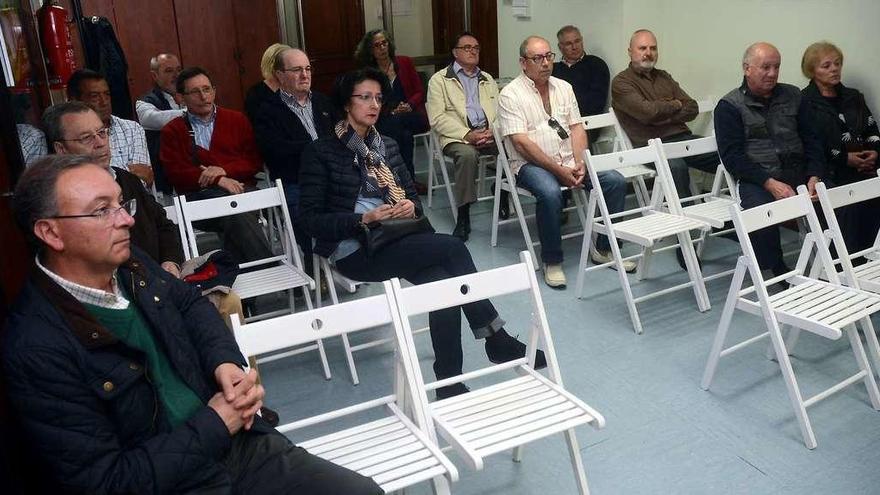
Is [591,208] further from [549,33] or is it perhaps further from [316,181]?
[549,33]

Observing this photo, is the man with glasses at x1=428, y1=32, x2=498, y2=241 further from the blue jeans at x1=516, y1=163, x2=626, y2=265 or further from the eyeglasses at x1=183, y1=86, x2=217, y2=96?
the eyeglasses at x1=183, y1=86, x2=217, y2=96

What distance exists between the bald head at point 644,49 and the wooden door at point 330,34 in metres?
3.61

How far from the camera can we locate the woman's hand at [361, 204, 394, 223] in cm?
293

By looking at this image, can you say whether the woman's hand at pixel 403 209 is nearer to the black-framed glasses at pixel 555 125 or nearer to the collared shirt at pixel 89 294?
the collared shirt at pixel 89 294

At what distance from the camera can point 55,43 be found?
3619 millimetres

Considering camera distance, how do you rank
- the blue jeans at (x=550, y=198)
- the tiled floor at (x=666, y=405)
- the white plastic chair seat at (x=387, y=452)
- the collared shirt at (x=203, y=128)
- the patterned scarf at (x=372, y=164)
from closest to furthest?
the white plastic chair seat at (x=387, y=452) → the tiled floor at (x=666, y=405) → the patterned scarf at (x=372, y=164) → the collared shirt at (x=203, y=128) → the blue jeans at (x=550, y=198)

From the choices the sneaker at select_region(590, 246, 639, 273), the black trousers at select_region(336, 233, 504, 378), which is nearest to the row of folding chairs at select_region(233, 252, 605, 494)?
the black trousers at select_region(336, 233, 504, 378)

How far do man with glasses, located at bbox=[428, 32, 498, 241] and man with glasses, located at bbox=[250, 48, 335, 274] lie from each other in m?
1.15

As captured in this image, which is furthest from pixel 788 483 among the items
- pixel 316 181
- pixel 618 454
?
pixel 316 181

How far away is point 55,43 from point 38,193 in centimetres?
250

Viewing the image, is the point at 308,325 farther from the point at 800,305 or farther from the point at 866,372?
the point at 866,372

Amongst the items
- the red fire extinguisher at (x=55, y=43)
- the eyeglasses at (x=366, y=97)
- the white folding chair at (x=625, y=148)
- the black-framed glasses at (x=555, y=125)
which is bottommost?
the white folding chair at (x=625, y=148)

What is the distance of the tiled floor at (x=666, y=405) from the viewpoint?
2.39 metres

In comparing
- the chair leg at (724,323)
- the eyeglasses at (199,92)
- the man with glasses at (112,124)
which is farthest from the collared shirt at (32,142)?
the chair leg at (724,323)
